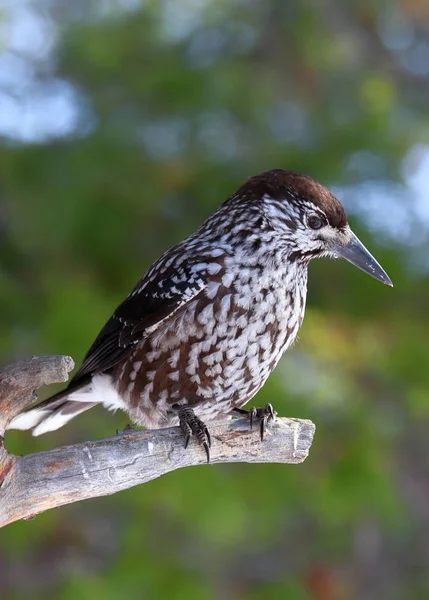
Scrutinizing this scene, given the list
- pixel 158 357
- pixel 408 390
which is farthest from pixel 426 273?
pixel 158 357

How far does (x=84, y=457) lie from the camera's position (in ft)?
9.14

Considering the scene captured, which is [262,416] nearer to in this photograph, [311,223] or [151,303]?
[151,303]

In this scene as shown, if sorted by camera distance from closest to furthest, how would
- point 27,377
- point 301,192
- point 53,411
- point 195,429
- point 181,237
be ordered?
point 27,377 → point 195,429 → point 301,192 → point 53,411 → point 181,237

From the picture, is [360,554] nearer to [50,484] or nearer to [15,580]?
[15,580]

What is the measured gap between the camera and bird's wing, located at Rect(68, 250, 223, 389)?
308 cm

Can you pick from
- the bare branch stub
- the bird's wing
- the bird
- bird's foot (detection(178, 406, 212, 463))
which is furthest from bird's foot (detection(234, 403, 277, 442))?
the bare branch stub

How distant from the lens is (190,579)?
4621mm

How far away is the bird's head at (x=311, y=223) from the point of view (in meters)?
3.10

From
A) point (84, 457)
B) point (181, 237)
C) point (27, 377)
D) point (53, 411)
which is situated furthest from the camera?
point (181, 237)

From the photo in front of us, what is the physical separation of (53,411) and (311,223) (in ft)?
4.07

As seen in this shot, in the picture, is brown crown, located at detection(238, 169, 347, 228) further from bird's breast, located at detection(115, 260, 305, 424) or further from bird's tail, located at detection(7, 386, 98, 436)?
bird's tail, located at detection(7, 386, 98, 436)

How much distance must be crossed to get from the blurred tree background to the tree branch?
3.62ft

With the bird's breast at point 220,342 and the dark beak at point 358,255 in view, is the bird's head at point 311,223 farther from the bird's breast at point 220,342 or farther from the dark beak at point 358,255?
the bird's breast at point 220,342

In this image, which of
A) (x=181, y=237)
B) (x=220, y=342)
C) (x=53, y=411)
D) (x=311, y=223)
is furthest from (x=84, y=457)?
(x=181, y=237)
